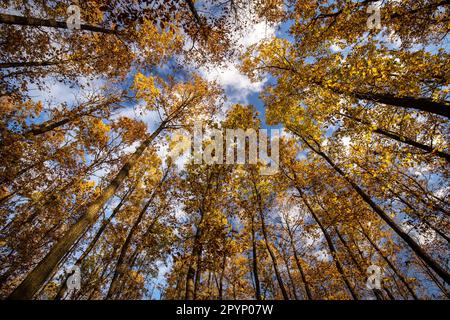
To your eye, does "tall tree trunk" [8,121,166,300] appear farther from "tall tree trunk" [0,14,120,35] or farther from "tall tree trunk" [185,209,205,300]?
"tall tree trunk" [0,14,120,35]

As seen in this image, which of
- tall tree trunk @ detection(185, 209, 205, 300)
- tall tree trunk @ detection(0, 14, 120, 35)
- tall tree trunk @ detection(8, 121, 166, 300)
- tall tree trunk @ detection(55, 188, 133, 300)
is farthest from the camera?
tall tree trunk @ detection(55, 188, 133, 300)

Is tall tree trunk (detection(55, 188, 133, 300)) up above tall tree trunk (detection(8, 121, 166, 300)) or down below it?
above

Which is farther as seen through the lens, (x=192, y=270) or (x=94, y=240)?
(x=94, y=240)

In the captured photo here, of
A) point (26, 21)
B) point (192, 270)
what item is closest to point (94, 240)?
point (192, 270)

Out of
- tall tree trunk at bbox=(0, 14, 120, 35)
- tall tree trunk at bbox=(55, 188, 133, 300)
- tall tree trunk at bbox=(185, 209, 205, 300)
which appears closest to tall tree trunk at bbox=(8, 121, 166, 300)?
tall tree trunk at bbox=(185, 209, 205, 300)

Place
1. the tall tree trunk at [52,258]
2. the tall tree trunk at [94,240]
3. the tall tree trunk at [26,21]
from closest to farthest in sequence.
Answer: the tall tree trunk at [52,258]
the tall tree trunk at [26,21]
the tall tree trunk at [94,240]

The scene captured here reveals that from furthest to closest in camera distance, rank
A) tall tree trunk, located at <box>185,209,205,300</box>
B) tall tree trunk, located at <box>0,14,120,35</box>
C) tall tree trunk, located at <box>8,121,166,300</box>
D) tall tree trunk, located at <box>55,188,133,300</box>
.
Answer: tall tree trunk, located at <box>55,188,133,300</box> → tall tree trunk, located at <box>185,209,205,300</box> → tall tree trunk, located at <box>0,14,120,35</box> → tall tree trunk, located at <box>8,121,166,300</box>

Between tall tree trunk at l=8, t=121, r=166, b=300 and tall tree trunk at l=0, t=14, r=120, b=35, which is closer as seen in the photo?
tall tree trunk at l=8, t=121, r=166, b=300

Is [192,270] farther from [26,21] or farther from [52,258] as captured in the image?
[26,21]

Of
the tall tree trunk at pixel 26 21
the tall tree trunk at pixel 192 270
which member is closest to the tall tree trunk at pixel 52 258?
the tall tree trunk at pixel 192 270

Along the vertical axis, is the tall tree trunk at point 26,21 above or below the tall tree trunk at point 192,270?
above

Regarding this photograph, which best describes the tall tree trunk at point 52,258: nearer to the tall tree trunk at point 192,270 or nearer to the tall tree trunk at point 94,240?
the tall tree trunk at point 192,270

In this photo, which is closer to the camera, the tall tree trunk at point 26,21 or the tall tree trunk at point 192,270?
the tall tree trunk at point 26,21
